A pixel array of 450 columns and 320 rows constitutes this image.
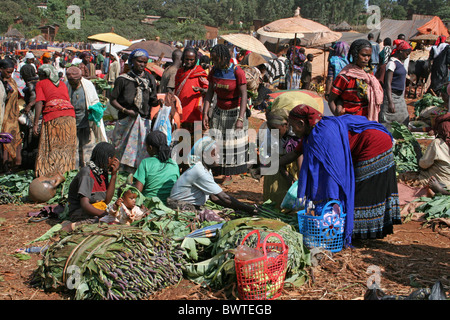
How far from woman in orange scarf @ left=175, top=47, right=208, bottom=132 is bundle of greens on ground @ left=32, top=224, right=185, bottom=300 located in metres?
3.42

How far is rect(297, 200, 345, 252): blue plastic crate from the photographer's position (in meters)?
3.86

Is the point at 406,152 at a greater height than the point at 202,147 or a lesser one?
lesser

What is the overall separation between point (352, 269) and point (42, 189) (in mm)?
3815

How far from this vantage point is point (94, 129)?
22.3ft

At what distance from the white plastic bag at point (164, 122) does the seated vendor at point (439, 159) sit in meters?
3.23

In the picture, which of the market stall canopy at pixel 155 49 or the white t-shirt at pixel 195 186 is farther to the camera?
the market stall canopy at pixel 155 49

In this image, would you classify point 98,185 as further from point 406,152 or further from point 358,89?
point 406,152

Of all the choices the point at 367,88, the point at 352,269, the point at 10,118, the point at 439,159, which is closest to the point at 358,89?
the point at 367,88

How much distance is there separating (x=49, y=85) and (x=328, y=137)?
4054 mm

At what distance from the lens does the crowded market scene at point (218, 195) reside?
338 centimetres

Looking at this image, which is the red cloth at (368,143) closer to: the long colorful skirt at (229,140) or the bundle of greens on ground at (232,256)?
the bundle of greens on ground at (232,256)

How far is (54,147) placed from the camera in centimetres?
626

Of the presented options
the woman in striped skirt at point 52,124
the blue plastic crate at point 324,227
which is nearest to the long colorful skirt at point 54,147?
the woman in striped skirt at point 52,124

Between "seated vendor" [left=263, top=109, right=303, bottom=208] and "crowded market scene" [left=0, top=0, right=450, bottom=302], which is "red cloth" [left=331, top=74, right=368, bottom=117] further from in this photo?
"seated vendor" [left=263, top=109, right=303, bottom=208]
